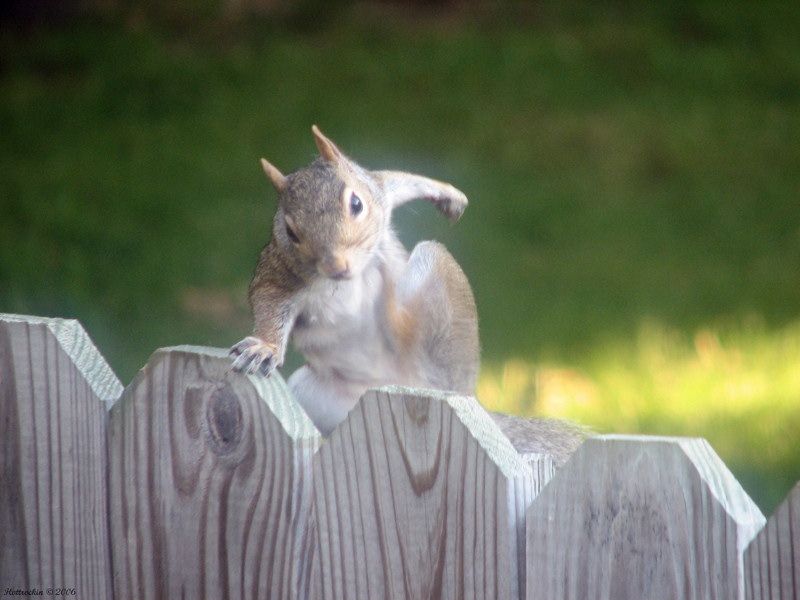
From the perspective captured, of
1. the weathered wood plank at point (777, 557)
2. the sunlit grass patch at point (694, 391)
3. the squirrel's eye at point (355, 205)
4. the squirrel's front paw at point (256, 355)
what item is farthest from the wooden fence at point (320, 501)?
the sunlit grass patch at point (694, 391)

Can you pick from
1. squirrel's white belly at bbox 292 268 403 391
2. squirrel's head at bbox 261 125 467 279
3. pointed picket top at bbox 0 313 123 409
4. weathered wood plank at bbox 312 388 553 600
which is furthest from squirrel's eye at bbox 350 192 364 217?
weathered wood plank at bbox 312 388 553 600

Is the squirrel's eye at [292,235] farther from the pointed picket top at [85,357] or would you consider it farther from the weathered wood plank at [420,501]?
the weathered wood plank at [420,501]

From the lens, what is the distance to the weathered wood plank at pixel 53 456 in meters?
1.58

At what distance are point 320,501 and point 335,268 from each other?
0.61 metres

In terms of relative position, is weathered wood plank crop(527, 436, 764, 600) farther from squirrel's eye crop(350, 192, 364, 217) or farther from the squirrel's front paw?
squirrel's eye crop(350, 192, 364, 217)

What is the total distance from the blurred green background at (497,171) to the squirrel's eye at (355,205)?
3.44ft

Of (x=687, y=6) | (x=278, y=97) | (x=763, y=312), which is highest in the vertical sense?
(x=687, y=6)

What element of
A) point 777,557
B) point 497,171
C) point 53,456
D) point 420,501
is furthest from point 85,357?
point 497,171

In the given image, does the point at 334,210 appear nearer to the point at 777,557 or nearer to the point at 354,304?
the point at 354,304

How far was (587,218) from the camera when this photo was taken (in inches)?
201

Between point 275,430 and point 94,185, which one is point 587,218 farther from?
point 275,430

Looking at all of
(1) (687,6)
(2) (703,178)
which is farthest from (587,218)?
(1) (687,6)

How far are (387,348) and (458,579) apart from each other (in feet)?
2.63

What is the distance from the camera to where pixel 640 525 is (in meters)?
1.19
